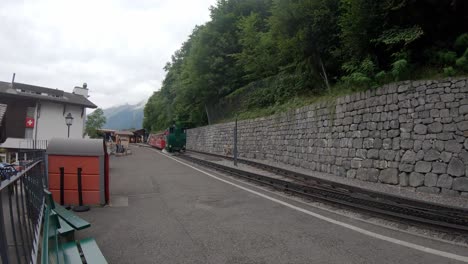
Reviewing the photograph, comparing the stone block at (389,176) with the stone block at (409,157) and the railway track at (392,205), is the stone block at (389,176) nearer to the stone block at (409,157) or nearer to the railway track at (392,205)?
the stone block at (409,157)

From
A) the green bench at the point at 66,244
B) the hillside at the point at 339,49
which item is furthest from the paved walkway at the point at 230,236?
the hillside at the point at 339,49

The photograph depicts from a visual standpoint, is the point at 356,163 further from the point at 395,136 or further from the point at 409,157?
the point at 409,157

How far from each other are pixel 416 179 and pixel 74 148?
9841 mm

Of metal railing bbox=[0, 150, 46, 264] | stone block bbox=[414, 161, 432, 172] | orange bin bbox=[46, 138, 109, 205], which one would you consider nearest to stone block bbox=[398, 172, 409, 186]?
stone block bbox=[414, 161, 432, 172]

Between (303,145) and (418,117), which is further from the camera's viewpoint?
(303,145)

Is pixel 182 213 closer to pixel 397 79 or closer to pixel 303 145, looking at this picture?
pixel 397 79

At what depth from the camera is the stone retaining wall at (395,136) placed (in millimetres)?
8555

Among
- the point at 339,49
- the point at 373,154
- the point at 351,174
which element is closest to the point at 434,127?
the point at 373,154

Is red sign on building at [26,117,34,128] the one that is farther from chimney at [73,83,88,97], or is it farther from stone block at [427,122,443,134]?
stone block at [427,122,443,134]

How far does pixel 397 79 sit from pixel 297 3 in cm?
787

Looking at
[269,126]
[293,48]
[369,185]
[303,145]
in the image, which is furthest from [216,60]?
[369,185]

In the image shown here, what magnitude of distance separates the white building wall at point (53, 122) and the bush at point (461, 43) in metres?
26.7

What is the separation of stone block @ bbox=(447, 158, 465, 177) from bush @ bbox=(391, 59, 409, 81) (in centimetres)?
346

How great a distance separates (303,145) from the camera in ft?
52.5
